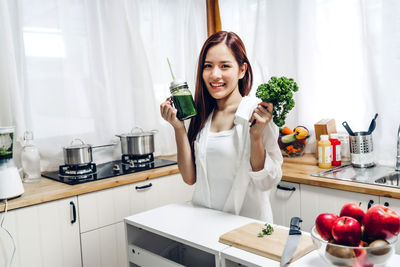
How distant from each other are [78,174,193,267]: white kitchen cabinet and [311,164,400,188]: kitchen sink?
983mm

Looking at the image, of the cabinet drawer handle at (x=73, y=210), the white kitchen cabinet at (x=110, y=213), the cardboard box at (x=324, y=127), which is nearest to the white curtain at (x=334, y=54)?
the cardboard box at (x=324, y=127)

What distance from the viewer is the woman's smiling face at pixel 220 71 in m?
1.58

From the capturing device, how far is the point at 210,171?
5.36 ft

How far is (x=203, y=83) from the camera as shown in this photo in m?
1.69

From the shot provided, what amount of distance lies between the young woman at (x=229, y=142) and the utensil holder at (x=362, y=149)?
898 millimetres

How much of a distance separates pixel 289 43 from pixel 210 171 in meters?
1.48

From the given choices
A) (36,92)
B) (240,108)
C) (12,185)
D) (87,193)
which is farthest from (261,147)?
(36,92)

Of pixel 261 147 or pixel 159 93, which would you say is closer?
pixel 261 147

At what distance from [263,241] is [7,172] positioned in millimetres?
1343

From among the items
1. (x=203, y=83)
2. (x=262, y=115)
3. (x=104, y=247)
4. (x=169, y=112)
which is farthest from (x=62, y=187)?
(x=262, y=115)

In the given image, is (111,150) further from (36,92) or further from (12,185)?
(12,185)

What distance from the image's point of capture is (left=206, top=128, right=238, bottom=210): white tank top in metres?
1.59

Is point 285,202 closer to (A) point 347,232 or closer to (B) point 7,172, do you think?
(A) point 347,232

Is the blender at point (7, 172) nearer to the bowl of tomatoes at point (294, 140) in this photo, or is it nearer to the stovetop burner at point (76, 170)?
the stovetop burner at point (76, 170)
